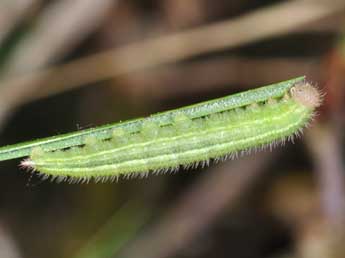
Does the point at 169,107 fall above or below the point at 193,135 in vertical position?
above

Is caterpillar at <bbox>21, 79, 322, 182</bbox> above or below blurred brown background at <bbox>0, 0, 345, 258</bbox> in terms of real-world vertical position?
below

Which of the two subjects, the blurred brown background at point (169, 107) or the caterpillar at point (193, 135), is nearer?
the caterpillar at point (193, 135)

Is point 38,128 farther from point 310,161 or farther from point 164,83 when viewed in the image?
point 310,161

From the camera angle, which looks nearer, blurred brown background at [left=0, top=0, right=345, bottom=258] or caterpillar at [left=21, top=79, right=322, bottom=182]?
caterpillar at [left=21, top=79, right=322, bottom=182]

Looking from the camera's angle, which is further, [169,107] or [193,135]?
[169,107]
